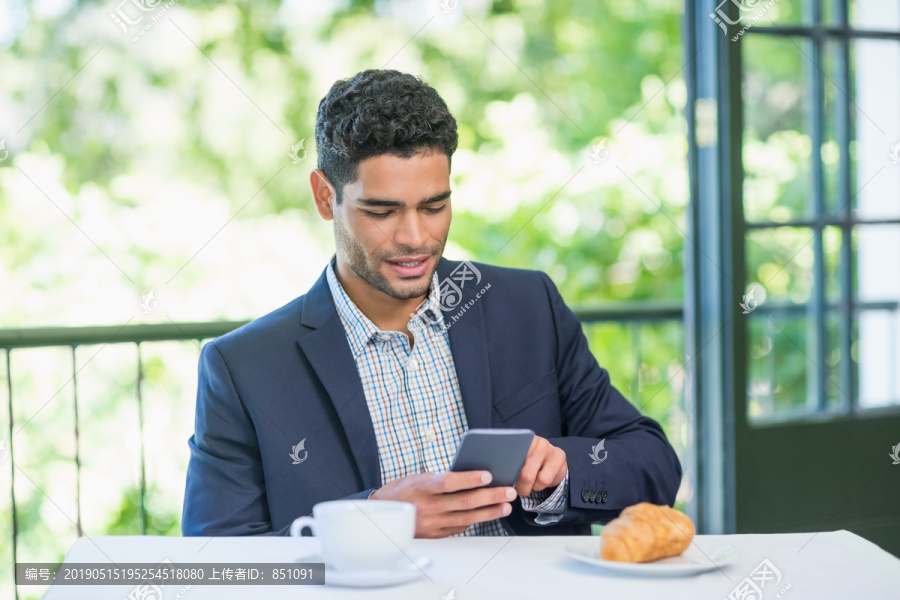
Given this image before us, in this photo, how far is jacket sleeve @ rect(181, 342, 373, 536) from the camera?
1223 millimetres

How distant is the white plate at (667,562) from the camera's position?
850 mm

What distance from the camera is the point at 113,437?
4.82 meters

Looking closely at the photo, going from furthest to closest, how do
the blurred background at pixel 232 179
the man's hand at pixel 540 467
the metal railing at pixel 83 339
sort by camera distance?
the blurred background at pixel 232 179 < the metal railing at pixel 83 339 < the man's hand at pixel 540 467

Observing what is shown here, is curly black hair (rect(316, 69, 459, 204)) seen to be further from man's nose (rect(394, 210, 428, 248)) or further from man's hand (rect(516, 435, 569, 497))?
man's hand (rect(516, 435, 569, 497))

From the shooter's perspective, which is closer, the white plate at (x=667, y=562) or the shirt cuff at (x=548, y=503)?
the white plate at (x=667, y=562)

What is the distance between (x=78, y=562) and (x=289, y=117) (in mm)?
5088

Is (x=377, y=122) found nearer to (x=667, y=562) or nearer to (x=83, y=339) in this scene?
(x=667, y=562)

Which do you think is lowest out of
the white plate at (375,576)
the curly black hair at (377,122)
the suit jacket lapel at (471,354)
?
the white plate at (375,576)

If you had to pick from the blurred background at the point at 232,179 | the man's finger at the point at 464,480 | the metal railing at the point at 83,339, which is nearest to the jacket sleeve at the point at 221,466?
the man's finger at the point at 464,480

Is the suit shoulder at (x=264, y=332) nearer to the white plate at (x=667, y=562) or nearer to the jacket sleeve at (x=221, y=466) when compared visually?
the jacket sleeve at (x=221, y=466)

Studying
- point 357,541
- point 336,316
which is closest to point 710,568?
point 357,541

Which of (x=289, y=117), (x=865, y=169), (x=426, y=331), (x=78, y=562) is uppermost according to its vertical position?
(x=289, y=117)

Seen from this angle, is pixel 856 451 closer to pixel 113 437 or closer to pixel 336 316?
pixel 336 316

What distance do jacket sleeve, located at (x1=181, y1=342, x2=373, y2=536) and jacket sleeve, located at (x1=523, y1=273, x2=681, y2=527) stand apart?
324 mm
